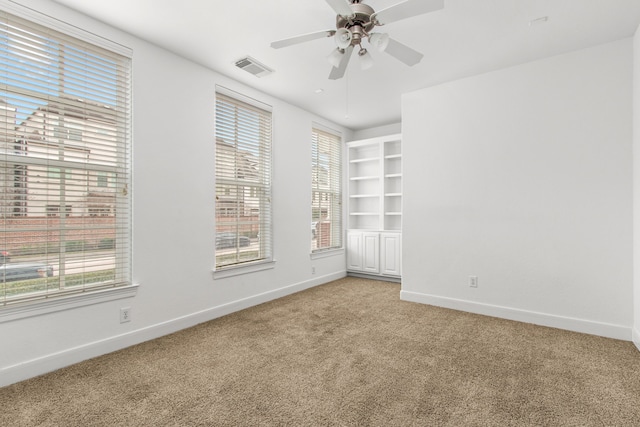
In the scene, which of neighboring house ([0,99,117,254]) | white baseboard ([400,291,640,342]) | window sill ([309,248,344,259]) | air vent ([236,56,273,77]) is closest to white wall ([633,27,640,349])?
white baseboard ([400,291,640,342])

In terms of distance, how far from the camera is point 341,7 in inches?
71.5

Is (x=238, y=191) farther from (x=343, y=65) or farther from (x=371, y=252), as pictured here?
(x=371, y=252)

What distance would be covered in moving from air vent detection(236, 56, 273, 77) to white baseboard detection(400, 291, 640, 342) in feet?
10.6

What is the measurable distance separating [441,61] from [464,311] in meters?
2.80

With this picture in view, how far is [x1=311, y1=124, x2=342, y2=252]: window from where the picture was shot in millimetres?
5027

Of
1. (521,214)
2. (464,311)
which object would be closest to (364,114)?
(521,214)

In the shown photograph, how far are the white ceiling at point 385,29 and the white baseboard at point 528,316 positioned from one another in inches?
104

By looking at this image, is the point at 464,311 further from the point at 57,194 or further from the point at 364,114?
the point at 57,194

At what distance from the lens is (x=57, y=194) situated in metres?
2.36

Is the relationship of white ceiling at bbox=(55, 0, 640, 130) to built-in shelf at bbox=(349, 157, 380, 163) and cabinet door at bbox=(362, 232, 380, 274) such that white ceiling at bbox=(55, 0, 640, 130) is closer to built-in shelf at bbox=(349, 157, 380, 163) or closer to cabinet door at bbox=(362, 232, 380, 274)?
built-in shelf at bbox=(349, 157, 380, 163)

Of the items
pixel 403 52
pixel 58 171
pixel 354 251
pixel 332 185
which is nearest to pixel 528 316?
pixel 354 251

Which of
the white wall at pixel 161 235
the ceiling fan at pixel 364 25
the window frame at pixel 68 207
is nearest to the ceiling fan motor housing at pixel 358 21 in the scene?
the ceiling fan at pixel 364 25

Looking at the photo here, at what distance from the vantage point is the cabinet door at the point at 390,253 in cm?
507

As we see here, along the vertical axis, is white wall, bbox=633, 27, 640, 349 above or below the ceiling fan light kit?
below
